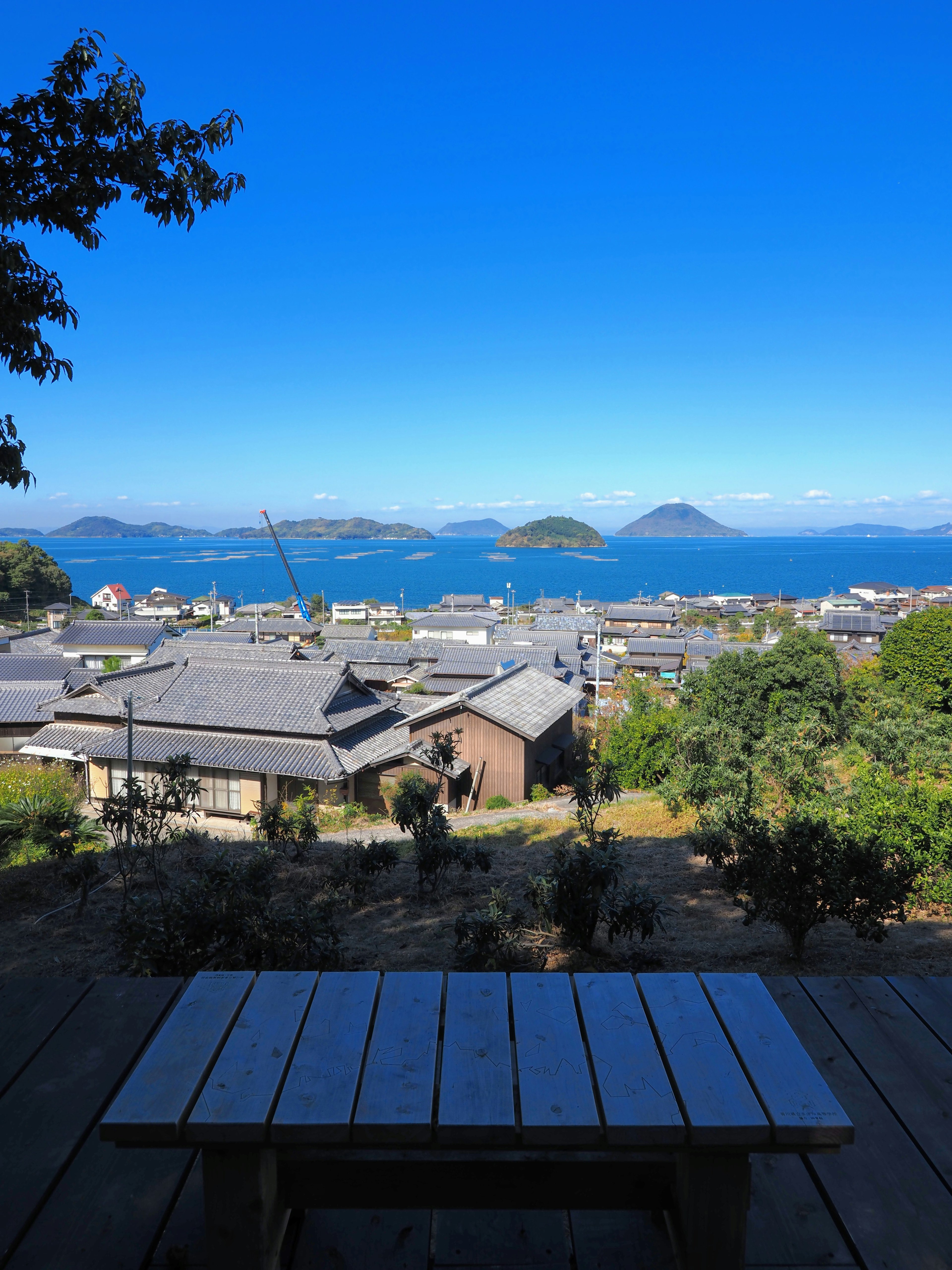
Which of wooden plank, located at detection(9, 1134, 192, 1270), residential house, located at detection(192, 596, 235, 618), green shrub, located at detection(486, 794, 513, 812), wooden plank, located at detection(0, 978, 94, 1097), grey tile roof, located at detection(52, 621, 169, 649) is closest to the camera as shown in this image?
wooden plank, located at detection(9, 1134, 192, 1270)

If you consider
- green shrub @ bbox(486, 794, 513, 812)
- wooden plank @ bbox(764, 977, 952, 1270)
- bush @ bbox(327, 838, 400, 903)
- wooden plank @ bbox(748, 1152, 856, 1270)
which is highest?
wooden plank @ bbox(764, 977, 952, 1270)

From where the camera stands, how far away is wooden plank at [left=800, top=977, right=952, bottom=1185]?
2154mm

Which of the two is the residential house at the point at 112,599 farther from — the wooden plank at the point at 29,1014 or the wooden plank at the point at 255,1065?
the wooden plank at the point at 255,1065

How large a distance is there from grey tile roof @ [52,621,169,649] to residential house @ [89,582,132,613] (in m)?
38.9

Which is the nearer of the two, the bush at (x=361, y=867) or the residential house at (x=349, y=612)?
the bush at (x=361, y=867)

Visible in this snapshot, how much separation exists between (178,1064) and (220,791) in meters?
16.8

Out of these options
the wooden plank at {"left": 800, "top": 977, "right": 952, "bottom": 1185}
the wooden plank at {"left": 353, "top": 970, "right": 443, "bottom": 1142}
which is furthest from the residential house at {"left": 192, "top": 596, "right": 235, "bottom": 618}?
the wooden plank at {"left": 353, "top": 970, "right": 443, "bottom": 1142}

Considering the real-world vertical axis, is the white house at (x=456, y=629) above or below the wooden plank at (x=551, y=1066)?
below

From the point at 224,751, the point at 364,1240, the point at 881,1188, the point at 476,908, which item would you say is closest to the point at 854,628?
the point at 224,751

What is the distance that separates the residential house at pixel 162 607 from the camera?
76.6m

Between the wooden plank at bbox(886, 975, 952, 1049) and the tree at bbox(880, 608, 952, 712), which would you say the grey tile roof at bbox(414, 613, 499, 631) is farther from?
the wooden plank at bbox(886, 975, 952, 1049)

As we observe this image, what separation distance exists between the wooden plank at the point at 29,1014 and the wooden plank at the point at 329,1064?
1186 mm

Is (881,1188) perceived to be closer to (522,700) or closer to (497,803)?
(497,803)

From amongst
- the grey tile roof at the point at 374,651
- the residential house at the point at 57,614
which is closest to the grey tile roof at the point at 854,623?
the grey tile roof at the point at 374,651
